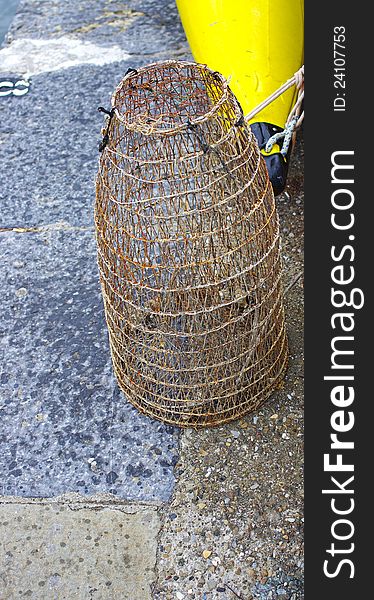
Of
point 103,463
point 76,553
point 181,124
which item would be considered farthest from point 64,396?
point 181,124

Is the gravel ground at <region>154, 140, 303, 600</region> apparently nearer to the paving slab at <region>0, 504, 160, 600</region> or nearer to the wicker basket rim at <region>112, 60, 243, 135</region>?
the paving slab at <region>0, 504, 160, 600</region>

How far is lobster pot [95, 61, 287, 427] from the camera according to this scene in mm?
2027

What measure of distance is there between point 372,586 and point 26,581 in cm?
95

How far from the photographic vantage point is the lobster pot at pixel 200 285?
203 centimetres

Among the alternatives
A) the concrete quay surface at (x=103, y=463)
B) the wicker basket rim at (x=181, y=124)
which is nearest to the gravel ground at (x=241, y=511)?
the concrete quay surface at (x=103, y=463)

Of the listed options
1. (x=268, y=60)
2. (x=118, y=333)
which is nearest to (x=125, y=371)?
(x=118, y=333)

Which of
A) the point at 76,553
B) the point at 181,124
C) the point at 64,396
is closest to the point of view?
the point at 181,124

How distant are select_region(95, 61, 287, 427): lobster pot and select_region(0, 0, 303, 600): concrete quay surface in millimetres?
112

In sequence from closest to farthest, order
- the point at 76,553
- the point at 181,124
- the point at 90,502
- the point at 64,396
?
1. the point at 181,124
2. the point at 76,553
3. the point at 90,502
4. the point at 64,396

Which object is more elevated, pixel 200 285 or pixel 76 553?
pixel 200 285

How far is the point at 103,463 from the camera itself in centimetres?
222

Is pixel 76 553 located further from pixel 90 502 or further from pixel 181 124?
pixel 181 124

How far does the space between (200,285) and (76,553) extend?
2.61 feet

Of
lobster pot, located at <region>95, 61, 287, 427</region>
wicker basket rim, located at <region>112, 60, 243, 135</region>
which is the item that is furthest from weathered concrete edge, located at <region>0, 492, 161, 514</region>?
wicker basket rim, located at <region>112, 60, 243, 135</region>
